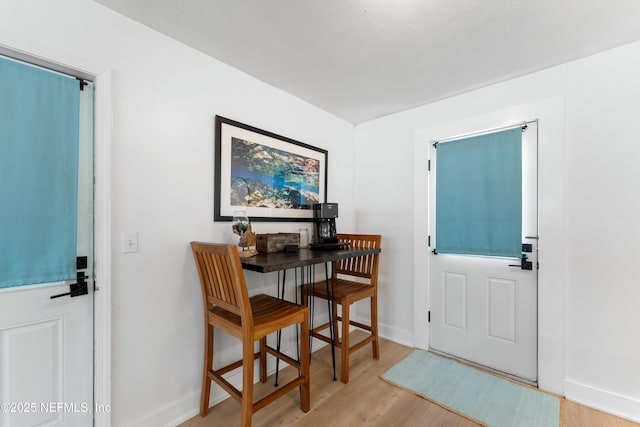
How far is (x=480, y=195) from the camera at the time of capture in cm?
233

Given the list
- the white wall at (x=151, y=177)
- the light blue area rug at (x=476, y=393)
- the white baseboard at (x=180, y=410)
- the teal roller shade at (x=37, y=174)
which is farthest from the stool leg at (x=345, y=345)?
the teal roller shade at (x=37, y=174)

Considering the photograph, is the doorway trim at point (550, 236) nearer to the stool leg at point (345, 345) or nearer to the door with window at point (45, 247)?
the stool leg at point (345, 345)

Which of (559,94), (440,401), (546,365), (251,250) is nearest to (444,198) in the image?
(559,94)

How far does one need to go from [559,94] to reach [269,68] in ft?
7.11

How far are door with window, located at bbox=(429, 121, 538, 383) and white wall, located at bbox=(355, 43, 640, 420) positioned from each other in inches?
4.4

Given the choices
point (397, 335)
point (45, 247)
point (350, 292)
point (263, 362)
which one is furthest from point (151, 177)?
point (397, 335)

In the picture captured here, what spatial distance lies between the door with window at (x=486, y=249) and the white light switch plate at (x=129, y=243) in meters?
2.42

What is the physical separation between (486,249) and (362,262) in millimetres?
1066

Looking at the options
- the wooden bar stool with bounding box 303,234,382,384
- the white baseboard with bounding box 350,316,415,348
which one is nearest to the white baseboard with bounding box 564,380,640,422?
the white baseboard with bounding box 350,316,415,348

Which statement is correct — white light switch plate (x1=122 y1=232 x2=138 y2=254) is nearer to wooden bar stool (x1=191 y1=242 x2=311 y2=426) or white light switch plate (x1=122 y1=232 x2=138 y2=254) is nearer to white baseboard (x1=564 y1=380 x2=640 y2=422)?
wooden bar stool (x1=191 y1=242 x2=311 y2=426)

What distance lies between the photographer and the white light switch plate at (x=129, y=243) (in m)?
1.50

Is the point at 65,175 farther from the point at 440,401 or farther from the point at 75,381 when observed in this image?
the point at 440,401

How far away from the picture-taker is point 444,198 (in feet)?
8.34

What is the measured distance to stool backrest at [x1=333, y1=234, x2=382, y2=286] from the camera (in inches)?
95.3
